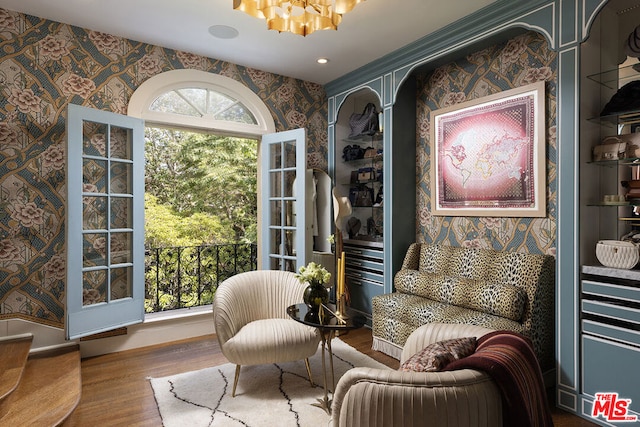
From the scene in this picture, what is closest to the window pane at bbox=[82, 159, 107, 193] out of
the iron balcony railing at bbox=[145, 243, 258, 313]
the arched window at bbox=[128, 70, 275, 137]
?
the arched window at bbox=[128, 70, 275, 137]

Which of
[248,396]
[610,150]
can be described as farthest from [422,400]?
[610,150]

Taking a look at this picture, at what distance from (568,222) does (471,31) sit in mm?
1678

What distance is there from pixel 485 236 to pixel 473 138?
2.87 ft

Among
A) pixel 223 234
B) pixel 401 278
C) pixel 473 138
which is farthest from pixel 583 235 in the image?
pixel 223 234

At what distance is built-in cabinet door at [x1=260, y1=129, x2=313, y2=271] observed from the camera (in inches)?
157

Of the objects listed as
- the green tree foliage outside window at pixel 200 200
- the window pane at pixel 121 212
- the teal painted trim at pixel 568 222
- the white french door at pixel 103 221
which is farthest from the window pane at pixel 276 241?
the teal painted trim at pixel 568 222

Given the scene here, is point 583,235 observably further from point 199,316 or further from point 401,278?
point 199,316

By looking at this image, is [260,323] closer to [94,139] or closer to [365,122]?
[94,139]

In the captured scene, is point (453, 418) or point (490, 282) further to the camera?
point (490, 282)

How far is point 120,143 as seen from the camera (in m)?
3.33

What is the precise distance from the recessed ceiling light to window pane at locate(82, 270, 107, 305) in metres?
2.26

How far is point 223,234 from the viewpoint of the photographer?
6.95m

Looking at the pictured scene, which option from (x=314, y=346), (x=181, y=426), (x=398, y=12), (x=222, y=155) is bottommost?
(x=181, y=426)

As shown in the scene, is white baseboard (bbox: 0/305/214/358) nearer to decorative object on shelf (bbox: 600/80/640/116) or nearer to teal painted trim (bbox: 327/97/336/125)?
teal painted trim (bbox: 327/97/336/125)
